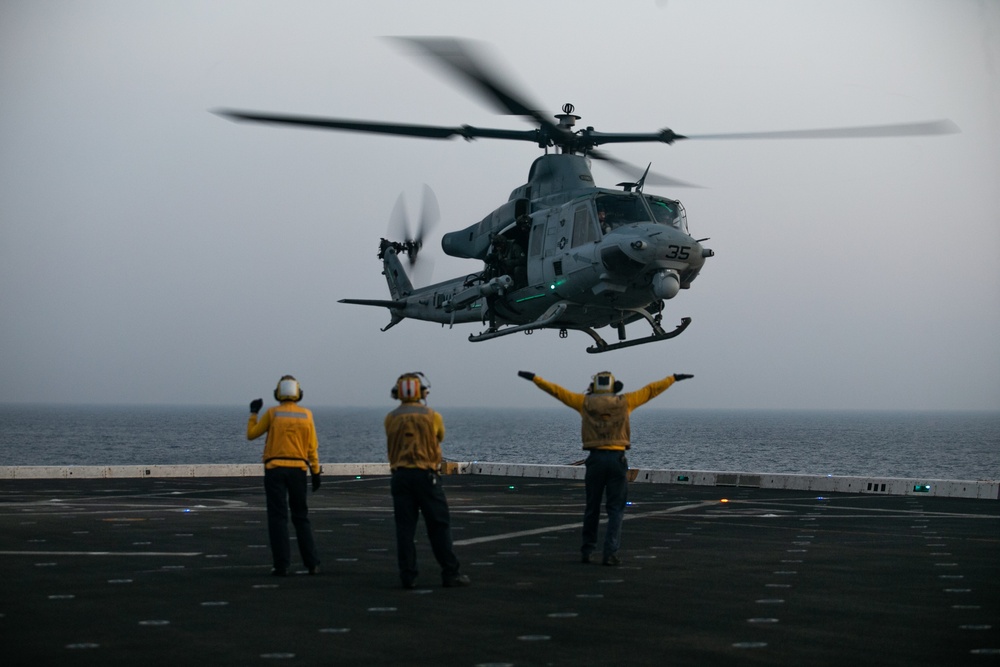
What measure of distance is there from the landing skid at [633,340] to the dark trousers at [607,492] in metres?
12.5

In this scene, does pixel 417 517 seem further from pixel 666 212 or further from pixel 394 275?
pixel 394 275

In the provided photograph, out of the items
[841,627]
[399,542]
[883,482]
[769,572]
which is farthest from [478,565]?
[883,482]

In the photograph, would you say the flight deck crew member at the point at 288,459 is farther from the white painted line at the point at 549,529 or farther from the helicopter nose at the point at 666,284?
the helicopter nose at the point at 666,284

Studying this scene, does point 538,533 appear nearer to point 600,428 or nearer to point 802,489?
point 600,428

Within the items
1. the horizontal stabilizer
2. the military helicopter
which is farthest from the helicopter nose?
the horizontal stabilizer

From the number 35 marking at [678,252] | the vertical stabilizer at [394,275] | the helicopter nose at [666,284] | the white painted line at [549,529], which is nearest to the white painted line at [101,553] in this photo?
the white painted line at [549,529]

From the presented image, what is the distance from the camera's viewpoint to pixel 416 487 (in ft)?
33.8

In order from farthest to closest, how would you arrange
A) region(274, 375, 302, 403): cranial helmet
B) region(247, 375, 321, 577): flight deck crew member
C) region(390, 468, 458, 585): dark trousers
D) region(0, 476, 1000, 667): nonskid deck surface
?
1. region(274, 375, 302, 403): cranial helmet
2. region(247, 375, 321, 577): flight deck crew member
3. region(390, 468, 458, 585): dark trousers
4. region(0, 476, 1000, 667): nonskid deck surface

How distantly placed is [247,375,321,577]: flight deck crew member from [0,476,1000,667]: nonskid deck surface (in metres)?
0.46

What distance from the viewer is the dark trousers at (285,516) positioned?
35.5 ft

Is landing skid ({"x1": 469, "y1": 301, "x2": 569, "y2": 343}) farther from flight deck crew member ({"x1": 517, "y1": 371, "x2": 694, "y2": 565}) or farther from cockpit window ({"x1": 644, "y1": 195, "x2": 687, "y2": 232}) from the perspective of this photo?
flight deck crew member ({"x1": 517, "y1": 371, "x2": 694, "y2": 565})

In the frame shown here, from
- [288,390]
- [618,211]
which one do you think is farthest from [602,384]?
[618,211]

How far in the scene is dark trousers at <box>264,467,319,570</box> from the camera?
1083 centimetres

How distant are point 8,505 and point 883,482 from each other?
1719 centimetres
